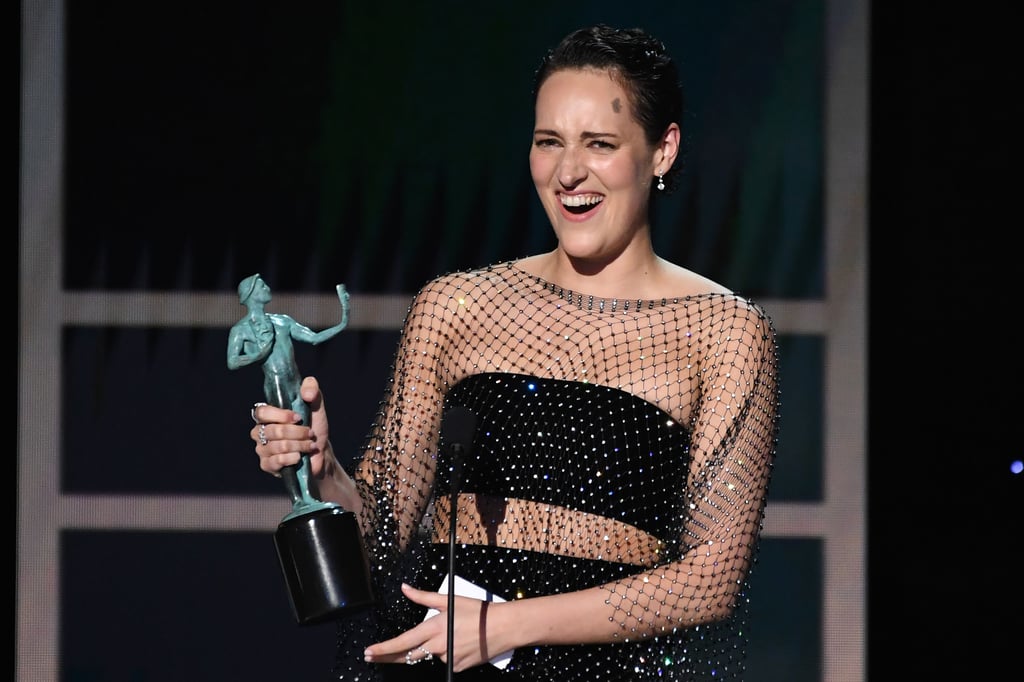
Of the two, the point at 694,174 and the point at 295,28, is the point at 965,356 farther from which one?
the point at 295,28

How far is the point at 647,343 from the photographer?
1926mm

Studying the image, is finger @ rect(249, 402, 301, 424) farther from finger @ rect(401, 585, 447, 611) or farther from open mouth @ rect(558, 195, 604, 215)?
open mouth @ rect(558, 195, 604, 215)

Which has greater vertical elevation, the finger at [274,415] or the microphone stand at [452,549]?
the finger at [274,415]

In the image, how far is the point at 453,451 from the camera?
59.3 inches

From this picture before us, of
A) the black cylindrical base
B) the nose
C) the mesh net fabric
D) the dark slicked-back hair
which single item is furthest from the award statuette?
the dark slicked-back hair

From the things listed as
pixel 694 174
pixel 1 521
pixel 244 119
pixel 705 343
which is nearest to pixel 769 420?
pixel 705 343

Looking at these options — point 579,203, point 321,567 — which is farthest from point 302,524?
point 579,203

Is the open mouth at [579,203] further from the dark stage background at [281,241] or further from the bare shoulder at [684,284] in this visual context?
the dark stage background at [281,241]

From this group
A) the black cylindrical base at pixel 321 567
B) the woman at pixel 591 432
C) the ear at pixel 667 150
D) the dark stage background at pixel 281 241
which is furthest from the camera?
the dark stage background at pixel 281 241

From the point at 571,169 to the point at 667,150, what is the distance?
19 cm

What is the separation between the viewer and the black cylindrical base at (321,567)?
162 cm

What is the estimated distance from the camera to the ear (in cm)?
197

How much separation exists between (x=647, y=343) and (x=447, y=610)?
534 mm


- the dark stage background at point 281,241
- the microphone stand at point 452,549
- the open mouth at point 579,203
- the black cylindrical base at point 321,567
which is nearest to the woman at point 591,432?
the open mouth at point 579,203
